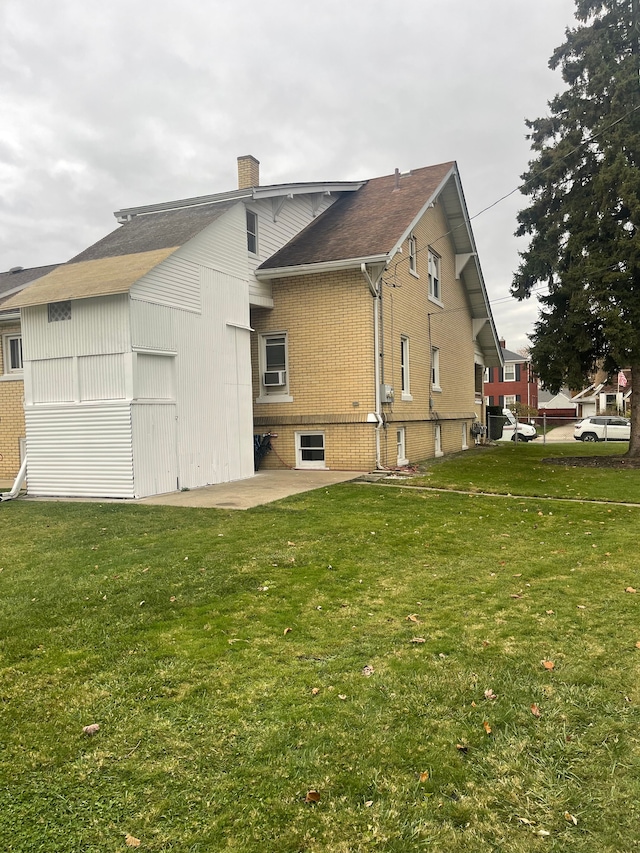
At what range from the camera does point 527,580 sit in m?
5.74

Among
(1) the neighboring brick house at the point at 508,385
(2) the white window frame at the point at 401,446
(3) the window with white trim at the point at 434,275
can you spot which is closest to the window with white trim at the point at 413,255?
(3) the window with white trim at the point at 434,275

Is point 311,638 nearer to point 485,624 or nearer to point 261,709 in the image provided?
point 261,709

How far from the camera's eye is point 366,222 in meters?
16.4

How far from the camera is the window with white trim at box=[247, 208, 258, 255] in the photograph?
15.5 meters

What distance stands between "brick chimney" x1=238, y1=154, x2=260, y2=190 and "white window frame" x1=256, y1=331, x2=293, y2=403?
16.3 feet

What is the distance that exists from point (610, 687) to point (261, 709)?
2.06m

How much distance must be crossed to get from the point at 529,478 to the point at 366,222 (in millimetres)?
8263

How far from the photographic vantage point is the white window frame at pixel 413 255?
673 inches

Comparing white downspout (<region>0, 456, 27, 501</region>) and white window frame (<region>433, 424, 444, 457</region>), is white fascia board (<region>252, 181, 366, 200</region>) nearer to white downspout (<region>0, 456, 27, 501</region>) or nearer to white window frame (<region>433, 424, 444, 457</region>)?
white window frame (<region>433, 424, 444, 457</region>)

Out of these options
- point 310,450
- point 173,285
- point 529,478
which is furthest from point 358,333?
point 529,478

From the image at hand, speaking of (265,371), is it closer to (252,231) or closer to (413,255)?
(252,231)

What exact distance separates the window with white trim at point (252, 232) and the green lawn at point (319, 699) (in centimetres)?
1056

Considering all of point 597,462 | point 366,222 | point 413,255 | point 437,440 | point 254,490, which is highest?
point 366,222

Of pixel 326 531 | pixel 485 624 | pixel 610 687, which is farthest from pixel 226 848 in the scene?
pixel 326 531
